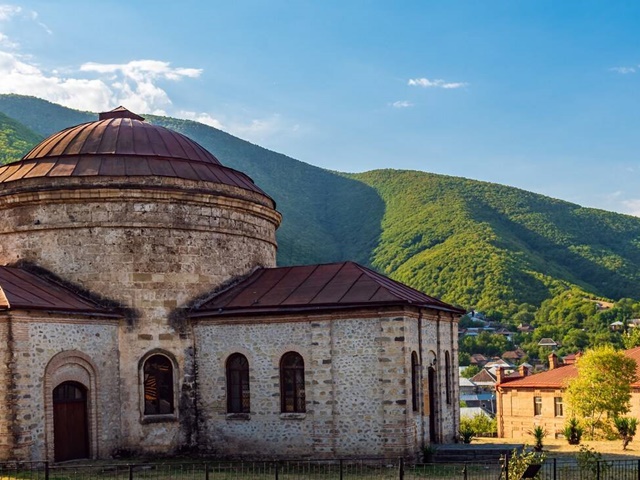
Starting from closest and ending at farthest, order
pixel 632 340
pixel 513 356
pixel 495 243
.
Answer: pixel 632 340 < pixel 495 243 < pixel 513 356

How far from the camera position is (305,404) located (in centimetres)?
2127

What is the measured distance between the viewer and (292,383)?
2161cm

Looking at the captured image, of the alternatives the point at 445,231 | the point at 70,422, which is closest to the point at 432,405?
the point at 70,422

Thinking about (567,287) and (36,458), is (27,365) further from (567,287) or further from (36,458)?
(567,287)

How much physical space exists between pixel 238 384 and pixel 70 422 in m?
4.29

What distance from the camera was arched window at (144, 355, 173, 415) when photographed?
2216 cm

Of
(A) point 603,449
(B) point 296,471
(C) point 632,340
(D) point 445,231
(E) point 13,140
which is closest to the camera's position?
(B) point 296,471

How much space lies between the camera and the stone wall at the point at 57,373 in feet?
62.0

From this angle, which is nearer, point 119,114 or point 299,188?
point 119,114

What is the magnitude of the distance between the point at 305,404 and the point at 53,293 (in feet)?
22.3

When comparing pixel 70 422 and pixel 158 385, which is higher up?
pixel 158 385

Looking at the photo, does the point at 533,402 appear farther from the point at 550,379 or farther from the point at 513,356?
the point at 513,356

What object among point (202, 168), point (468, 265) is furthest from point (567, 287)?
point (202, 168)

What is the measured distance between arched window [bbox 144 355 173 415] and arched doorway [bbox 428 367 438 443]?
22.8ft
